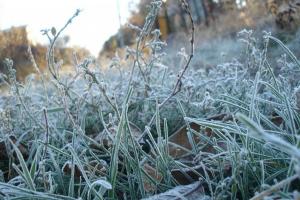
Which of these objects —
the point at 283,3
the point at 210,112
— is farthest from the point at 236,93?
the point at 283,3

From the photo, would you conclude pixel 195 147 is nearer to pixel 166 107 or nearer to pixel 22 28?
pixel 166 107

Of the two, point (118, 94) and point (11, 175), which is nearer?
point (11, 175)

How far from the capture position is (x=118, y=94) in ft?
6.09

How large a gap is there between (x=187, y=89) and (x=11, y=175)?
620 millimetres

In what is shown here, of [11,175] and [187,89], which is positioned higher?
A: [187,89]

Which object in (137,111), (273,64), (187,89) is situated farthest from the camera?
(273,64)

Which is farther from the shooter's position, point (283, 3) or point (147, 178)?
point (283, 3)

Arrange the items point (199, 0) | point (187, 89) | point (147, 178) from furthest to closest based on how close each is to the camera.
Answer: point (199, 0) < point (187, 89) < point (147, 178)

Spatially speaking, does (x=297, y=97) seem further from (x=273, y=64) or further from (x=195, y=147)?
(x=273, y=64)

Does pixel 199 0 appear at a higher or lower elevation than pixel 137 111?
higher

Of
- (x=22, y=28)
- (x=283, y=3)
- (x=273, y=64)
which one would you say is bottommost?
(x=273, y=64)

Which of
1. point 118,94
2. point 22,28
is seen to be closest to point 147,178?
point 118,94

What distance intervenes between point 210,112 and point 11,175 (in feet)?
2.22

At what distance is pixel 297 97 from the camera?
1.25m
